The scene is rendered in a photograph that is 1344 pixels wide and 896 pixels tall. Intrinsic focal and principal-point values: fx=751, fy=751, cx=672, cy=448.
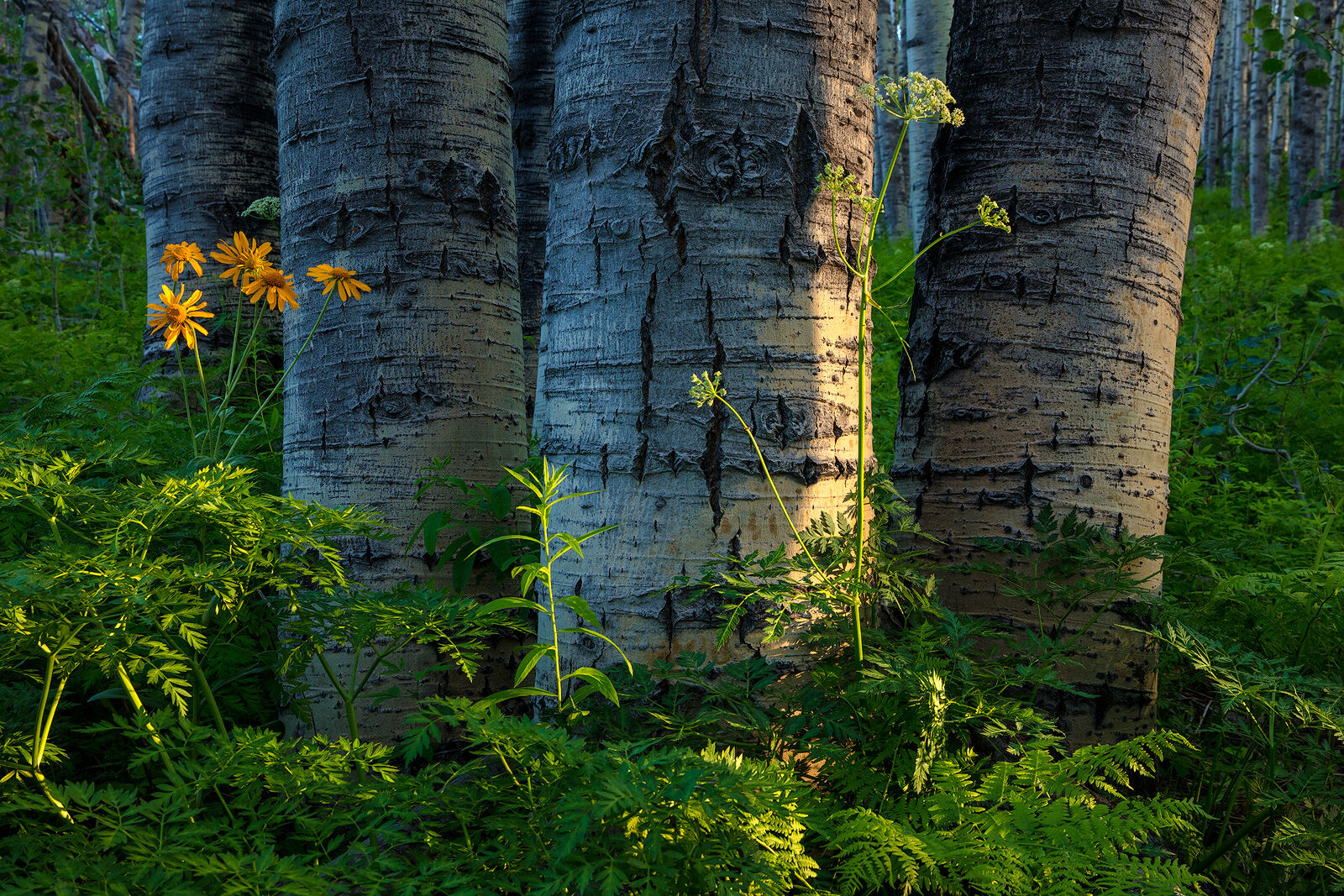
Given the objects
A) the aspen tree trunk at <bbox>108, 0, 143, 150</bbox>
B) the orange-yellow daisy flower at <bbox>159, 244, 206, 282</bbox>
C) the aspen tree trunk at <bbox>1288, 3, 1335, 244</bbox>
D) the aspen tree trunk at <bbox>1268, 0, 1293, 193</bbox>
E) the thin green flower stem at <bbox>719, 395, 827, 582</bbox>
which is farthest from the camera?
the aspen tree trunk at <bbox>1268, 0, 1293, 193</bbox>

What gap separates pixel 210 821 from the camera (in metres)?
1.11

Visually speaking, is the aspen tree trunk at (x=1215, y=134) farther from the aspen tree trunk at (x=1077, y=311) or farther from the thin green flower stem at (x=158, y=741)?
the thin green flower stem at (x=158, y=741)

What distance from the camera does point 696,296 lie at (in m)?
1.58

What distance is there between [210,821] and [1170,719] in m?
2.15

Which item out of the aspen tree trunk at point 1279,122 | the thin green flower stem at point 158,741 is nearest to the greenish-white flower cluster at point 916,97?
the thin green flower stem at point 158,741

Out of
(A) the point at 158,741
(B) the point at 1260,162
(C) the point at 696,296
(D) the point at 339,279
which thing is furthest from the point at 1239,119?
(A) the point at 158,741

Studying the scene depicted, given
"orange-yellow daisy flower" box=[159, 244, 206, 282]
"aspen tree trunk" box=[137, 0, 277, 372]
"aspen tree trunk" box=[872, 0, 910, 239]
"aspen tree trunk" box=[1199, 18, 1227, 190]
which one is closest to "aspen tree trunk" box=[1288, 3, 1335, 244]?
"aspen tree trunk" box=[872, 0, 910, 239]

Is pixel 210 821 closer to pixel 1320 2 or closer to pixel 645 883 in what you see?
pixel 645 883

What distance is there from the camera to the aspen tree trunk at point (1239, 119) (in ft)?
57.1

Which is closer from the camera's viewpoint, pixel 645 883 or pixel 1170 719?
pixel 645 883

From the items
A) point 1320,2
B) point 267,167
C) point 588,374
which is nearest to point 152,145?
point 267,167

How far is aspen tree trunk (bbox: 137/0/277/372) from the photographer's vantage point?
3.51 metres

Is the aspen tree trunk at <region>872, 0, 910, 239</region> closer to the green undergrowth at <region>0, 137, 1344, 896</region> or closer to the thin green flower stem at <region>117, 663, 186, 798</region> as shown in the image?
the green undergrowth at <region>0, 137, 1344, 896</region>

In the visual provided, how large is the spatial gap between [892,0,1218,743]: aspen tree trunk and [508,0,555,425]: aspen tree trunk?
215cm
